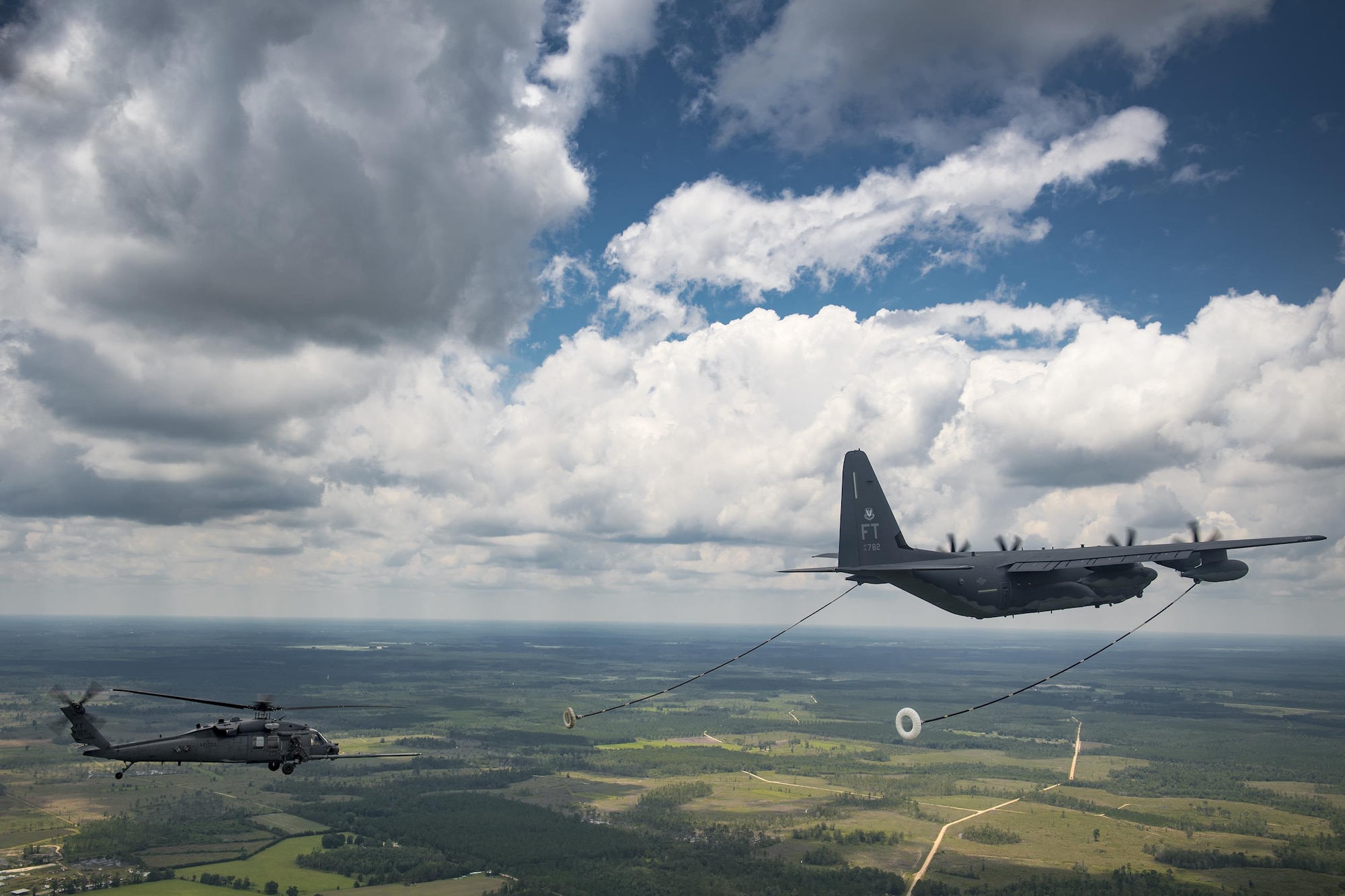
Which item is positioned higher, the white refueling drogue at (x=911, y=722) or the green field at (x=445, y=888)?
the white refueling drogue at (x=911, y=722)

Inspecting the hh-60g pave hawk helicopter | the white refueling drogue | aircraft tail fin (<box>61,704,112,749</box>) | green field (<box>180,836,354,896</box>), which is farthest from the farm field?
the white refueling drogue

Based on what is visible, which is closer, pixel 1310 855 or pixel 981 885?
pixel 981 885

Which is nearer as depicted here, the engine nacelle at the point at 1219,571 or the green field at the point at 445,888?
the engine nacelle at the point at 1219,571

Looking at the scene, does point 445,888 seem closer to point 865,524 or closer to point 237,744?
point 237,744

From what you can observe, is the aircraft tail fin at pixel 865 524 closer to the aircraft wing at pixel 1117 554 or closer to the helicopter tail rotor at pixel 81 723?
the aircraft wing at pixel 1117 554

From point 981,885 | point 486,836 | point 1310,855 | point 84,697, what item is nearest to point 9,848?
point 486,836

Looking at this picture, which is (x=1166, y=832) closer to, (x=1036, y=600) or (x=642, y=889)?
(x=642, y=889)

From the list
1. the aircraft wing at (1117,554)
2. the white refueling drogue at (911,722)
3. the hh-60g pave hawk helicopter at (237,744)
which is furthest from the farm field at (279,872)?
the aircraft wing at (1117,554)

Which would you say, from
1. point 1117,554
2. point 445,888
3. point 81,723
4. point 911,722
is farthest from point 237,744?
point 445,888
